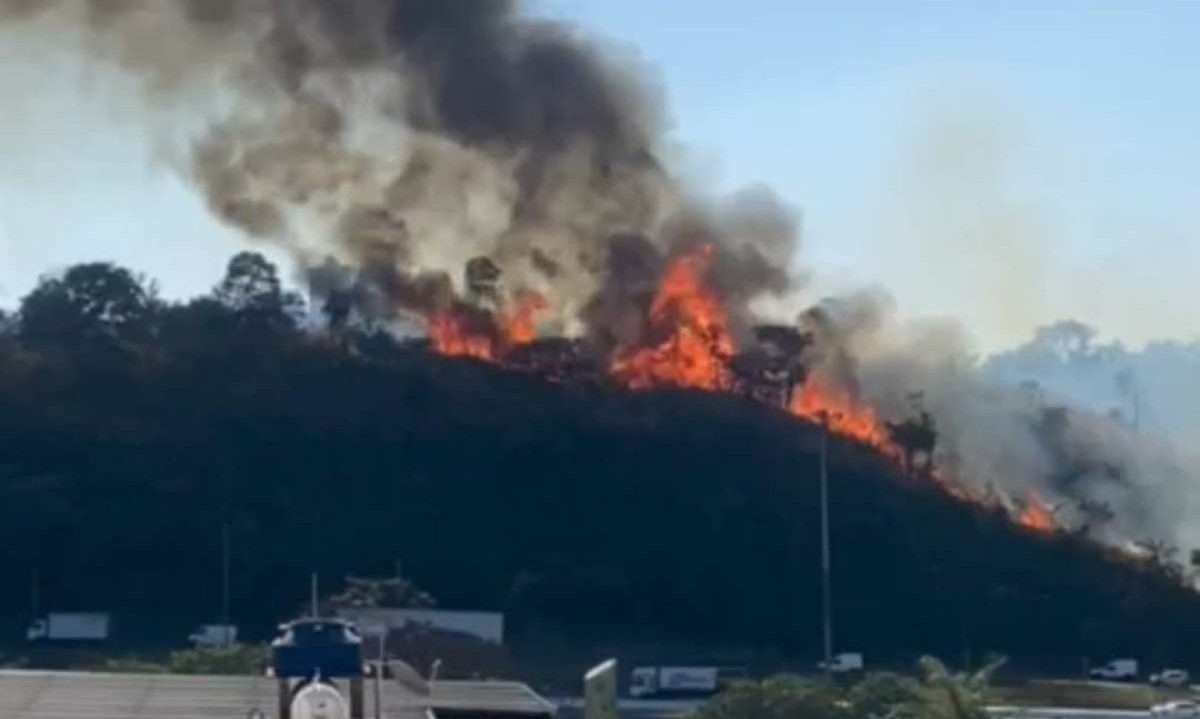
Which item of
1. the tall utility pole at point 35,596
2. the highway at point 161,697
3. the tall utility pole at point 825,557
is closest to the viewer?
the highway at point 161,697

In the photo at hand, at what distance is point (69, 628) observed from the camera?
3307 inches

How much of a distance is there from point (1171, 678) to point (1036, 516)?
72.0 ft

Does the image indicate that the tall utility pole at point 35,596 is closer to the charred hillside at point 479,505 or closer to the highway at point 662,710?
the charred hillside at point 479,505

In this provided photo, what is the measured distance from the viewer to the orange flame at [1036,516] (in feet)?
350

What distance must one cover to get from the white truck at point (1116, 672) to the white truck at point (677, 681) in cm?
1379

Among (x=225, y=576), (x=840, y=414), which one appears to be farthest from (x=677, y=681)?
(x=840, y=414)

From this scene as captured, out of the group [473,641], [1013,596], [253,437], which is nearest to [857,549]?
Answer: [1013,596]

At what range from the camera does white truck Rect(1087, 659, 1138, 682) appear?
89.1m

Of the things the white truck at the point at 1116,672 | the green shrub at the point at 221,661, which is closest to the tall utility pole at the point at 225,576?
the white truck at the point at 1116,672

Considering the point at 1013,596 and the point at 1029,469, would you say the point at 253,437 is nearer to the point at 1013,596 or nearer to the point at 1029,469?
the point at 1013,596

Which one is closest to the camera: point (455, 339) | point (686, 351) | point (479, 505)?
point (479, 505)

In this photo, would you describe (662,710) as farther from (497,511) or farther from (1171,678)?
(497,511)

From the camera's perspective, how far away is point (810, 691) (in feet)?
163

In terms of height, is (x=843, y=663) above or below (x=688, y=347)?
below
